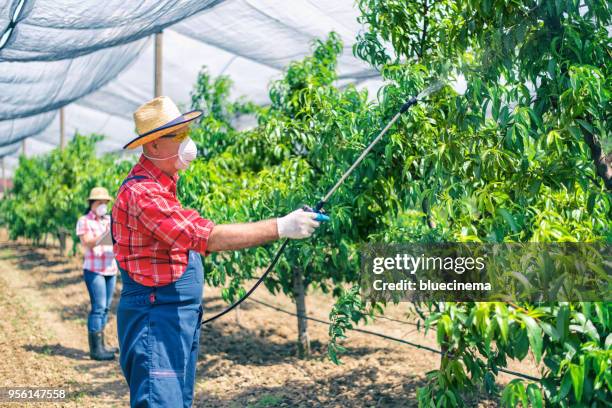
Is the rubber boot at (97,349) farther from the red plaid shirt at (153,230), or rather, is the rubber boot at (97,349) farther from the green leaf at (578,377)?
the green leaf at (578,377)

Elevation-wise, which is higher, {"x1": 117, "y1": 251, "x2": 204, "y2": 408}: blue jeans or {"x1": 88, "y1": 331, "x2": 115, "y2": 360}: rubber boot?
{"x1": 117, "y1": 251, "x2": 204, "y2": 408}: blue jeans

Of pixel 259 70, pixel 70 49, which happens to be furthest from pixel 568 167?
pixel 259 70

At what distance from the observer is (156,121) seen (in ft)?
8.82

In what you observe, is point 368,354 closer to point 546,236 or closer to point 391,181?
point 391,181

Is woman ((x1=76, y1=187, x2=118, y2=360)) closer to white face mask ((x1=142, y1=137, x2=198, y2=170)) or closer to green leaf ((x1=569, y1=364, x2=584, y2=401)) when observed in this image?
white face mask ((x1=142, y1=137, x2=198, y2=170))

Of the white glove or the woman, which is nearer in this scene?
the white glove

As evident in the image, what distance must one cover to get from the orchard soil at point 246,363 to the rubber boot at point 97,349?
73mm

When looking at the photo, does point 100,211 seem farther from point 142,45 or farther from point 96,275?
point 142,45

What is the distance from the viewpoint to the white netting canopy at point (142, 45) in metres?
4.92

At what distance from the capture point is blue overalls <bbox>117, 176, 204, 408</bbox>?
8.19 ft

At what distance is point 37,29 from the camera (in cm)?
489

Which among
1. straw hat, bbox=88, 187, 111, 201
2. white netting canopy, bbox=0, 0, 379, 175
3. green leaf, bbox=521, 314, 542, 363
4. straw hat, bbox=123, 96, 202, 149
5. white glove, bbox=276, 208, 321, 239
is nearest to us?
green leaf, bbox=521, 314, 542, 363

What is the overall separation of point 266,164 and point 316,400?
6.30ft

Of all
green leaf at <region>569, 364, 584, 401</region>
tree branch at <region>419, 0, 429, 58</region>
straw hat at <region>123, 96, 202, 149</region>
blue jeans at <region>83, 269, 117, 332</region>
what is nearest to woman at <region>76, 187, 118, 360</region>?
blue jeans at <region>83, 269, 117, 332</region>
